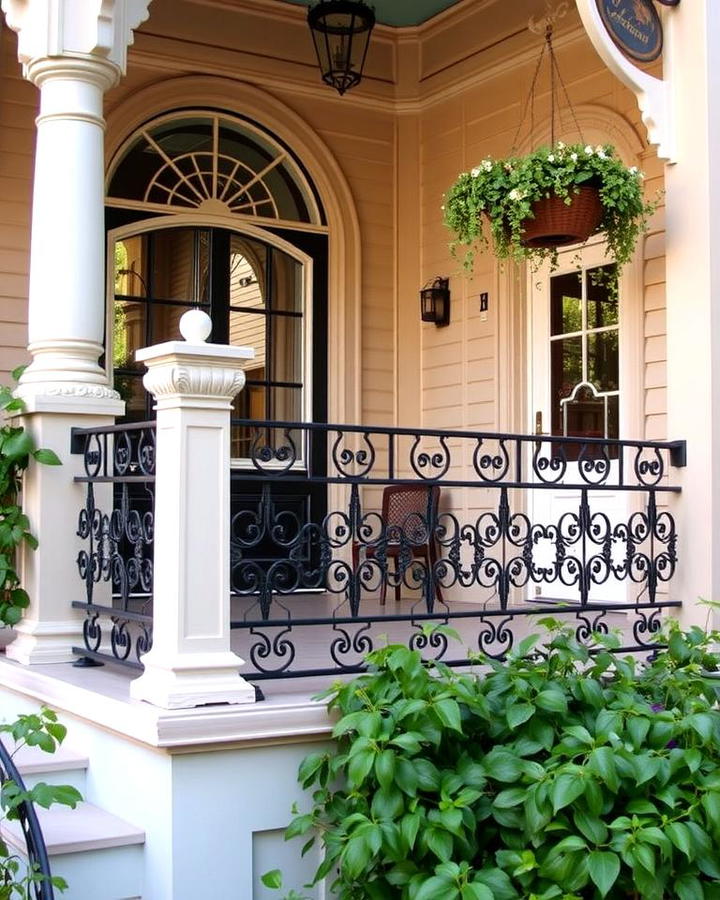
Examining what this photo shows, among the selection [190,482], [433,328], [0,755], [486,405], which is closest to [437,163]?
[433,328]

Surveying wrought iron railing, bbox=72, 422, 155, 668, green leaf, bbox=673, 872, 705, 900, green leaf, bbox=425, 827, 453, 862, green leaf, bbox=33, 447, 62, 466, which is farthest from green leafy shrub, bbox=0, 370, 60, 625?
green leaf, bbox=673, 872, 705, 900

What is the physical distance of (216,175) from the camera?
7.03 metres

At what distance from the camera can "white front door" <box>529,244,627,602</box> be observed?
6.16m

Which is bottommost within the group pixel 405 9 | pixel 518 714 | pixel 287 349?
pixel 518 714

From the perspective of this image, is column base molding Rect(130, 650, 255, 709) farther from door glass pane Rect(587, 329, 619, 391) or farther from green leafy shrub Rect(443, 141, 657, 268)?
door glass pane Rect(587, 329, 619, 391)

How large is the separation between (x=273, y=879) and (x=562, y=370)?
4038 millimetres

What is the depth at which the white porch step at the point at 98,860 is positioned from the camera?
3053 millimetres

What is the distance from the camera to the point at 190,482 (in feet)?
10.5

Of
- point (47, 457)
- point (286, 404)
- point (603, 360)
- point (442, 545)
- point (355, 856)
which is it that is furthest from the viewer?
point (286, 404)

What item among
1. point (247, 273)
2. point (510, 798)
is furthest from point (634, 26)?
point (247, 273)

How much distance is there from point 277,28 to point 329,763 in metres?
5.29

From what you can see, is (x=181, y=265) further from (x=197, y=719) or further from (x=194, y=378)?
(x=197, y=719)

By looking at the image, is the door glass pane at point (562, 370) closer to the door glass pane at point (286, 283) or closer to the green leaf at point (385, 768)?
the door glass pane at point (286, 283)

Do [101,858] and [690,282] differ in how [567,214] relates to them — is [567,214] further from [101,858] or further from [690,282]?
[101,858]
